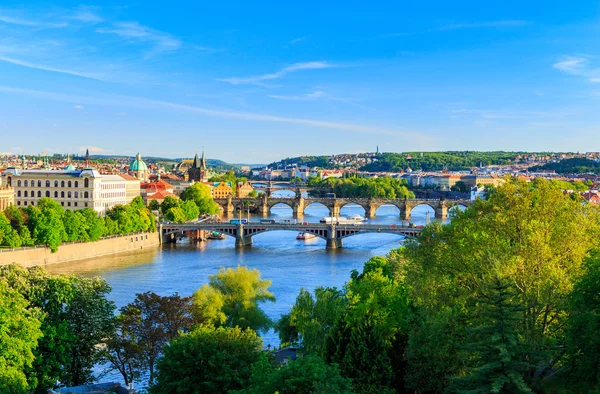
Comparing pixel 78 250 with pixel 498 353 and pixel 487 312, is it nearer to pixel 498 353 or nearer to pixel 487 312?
pixel 487 312

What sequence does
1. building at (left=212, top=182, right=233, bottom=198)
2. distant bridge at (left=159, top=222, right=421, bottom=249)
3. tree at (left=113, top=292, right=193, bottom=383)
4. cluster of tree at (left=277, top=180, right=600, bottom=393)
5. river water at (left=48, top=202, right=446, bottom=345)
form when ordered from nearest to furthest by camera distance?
cluster of tree at (left=277, top=180, right=600, bottom=393) < tree at (left=113, top=292, right=193, bottom=383) < river water at (left=48, top=202, right=446, bottom=345) < distant bridge at (left=159, top=222, right=421, bottom=249) < building at (left=212, top=182, right=233, bottom=198)

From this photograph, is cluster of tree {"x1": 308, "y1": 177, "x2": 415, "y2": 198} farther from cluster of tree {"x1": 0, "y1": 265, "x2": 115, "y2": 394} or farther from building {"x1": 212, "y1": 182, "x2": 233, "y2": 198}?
cluster of tree {"x1": 0, "y1": 265, "x2": 115, "y2": 394}

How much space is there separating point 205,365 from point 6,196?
43840mm

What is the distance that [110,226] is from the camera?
5119 cm

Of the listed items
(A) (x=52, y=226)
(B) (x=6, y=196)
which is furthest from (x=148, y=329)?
(B) (x=6, y=196)

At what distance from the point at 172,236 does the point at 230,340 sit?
4475 centimetres

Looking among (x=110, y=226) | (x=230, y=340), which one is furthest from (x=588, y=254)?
(x=110, y=226)

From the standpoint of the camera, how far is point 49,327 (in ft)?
60.9

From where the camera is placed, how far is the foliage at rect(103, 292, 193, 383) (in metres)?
19.3

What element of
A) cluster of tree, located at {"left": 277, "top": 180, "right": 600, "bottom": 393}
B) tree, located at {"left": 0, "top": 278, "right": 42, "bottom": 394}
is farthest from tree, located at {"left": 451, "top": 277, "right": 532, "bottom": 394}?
tree, located at {"left": 0, "top": 278, "right": 42, "bottom": 394}

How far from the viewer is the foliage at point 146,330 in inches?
760

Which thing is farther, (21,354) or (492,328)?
(21,354)

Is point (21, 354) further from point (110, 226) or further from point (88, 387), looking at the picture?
point (110, 226)

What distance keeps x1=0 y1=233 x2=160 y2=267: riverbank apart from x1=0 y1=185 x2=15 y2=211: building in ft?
29.0
